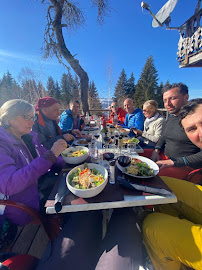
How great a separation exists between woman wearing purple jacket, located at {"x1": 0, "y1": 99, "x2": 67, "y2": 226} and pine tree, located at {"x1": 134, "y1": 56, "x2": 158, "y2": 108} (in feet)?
72.3

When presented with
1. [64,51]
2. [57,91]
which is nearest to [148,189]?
[64,51]

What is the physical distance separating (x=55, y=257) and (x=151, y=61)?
89.4 ft

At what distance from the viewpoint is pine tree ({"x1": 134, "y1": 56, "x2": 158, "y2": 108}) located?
21281mm

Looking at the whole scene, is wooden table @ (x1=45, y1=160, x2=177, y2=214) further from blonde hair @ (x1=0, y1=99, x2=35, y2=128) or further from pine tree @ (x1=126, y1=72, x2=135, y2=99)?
pine tree @ (x1=126, y1=72, x2=135, y2=99)

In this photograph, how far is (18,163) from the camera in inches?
45.4

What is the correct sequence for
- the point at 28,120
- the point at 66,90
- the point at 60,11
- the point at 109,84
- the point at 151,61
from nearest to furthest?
the point at 28,120
the point at 60,11
the point at 109,84
the point at 151,61
the point at 66,90

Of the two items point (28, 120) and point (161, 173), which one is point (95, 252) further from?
point (28, 120)

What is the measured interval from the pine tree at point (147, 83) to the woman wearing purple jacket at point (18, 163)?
22029mm

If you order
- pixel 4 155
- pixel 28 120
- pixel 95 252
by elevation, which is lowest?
pixel 95 252

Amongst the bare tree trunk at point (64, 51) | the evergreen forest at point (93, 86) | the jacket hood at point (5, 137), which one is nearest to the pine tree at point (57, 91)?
the evergreen forest at point (93, 86)

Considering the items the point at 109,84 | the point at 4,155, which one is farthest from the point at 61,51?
the point at 109,84

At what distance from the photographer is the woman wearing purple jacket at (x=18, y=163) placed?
36.5 inches

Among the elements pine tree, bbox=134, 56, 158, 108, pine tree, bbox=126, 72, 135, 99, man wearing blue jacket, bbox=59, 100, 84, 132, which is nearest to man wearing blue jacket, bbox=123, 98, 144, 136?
man wearing blue jacket, bbox=59, 100, 84, 132

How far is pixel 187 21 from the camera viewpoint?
4000 mm
